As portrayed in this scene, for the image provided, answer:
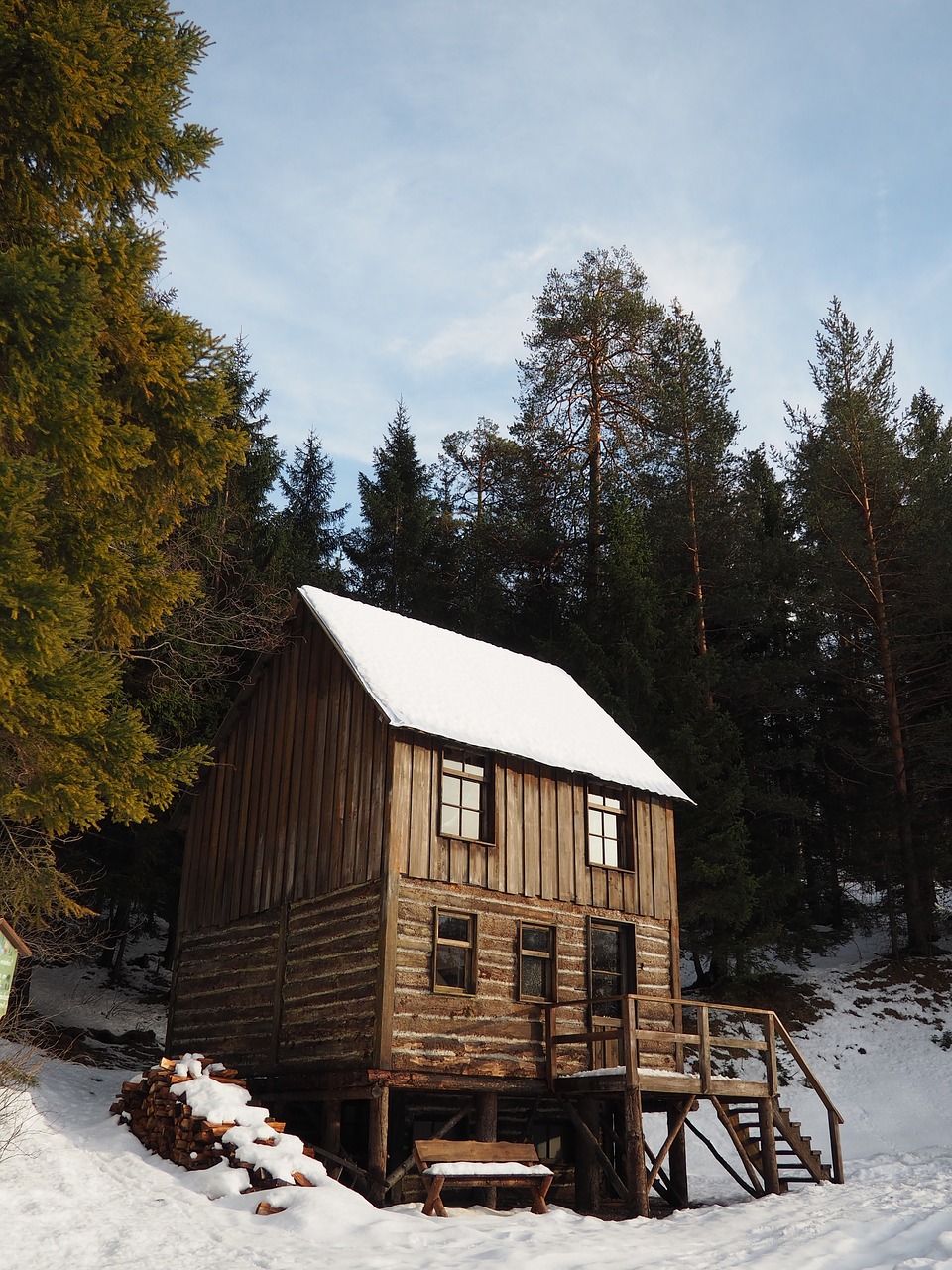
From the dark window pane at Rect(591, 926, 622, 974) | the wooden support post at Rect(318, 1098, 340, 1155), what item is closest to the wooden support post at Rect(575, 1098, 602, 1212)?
the dark window pane at Rect(591, 926, 622, 974)

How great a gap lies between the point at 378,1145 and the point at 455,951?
3.12m

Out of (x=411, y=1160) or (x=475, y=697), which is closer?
(x=411, y=1160)

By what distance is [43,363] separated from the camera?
36.4ft

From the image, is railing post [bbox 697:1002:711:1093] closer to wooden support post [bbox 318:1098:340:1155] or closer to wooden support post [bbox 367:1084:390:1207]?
wooden support post [bbox 367:1084:390:1207]

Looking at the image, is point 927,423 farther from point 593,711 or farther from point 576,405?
point 593,711

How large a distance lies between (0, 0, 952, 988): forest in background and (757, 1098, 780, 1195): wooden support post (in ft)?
29.1

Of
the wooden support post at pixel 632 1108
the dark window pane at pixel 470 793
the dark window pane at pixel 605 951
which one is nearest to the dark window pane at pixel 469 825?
the dark window pane at pixel 470 793

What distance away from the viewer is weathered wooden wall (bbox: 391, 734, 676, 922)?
688 inches

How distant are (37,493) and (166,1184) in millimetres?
8985

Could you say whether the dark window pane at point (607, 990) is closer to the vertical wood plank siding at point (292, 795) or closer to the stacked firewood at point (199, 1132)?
the vertical wood plank siding at point (292, 795)

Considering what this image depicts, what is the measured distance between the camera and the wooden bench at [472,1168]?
14172 mm

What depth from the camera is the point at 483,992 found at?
57.9 feet

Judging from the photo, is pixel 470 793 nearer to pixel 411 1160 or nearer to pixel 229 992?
pixel 411 1160

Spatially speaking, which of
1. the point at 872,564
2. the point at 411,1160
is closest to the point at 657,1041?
the point at 411,1160
